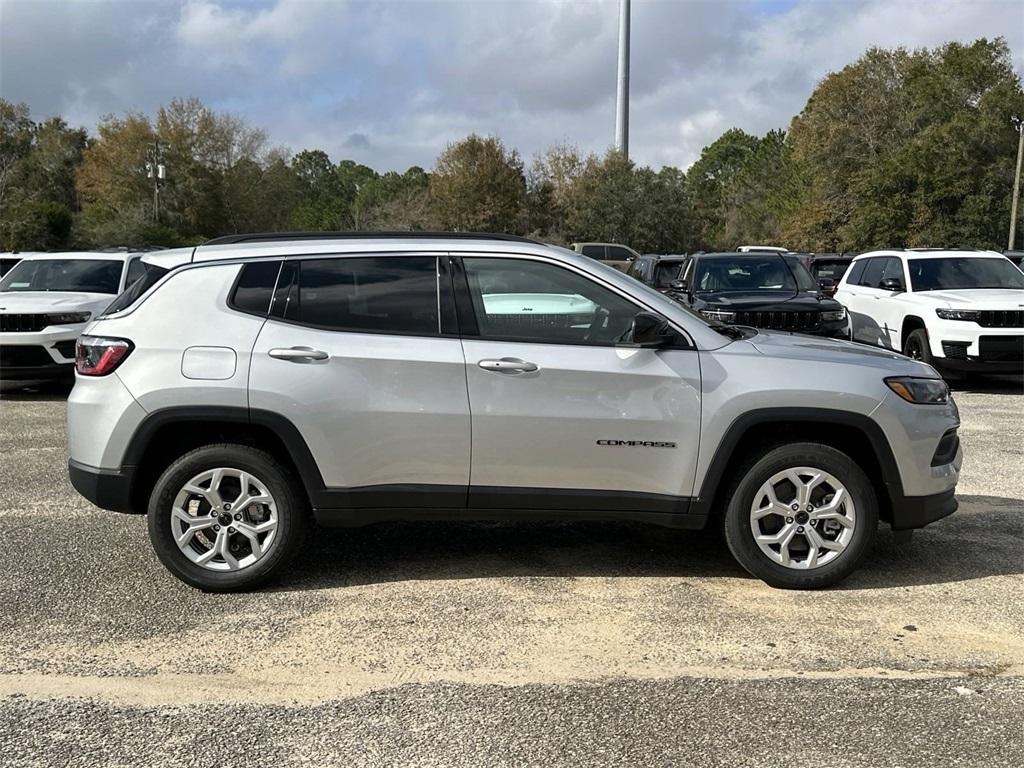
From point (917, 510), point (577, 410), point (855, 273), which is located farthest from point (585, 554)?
point (855, 273)

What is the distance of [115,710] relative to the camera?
138 inches

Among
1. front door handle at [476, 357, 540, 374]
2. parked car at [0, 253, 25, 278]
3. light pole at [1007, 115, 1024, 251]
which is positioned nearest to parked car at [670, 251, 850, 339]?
front door handle at [476, 357, 540, 374]

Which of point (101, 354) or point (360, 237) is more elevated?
point (360, 237)

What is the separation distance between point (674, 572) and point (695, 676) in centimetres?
124

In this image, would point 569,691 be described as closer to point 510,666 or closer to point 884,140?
point 510,666

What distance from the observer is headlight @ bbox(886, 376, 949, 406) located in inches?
183

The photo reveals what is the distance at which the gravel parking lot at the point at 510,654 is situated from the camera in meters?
3.28

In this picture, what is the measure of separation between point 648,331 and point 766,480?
3.14 ft

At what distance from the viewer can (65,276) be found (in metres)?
12.0

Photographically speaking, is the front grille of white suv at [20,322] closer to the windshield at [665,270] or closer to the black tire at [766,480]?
the black tire at [766,480]

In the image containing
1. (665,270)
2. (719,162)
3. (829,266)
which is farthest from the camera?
(719,162)

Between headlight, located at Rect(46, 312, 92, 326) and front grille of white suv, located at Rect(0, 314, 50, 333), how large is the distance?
3.3 inches

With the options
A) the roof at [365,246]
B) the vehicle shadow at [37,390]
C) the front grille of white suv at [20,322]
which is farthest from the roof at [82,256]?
the roof at [365,246]

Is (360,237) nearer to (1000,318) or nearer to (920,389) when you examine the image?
(920,389)
